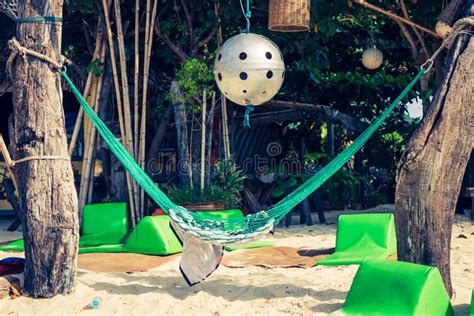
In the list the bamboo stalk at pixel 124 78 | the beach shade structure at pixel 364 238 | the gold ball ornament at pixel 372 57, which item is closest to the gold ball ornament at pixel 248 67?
the beach shade structure at pixel 364 238

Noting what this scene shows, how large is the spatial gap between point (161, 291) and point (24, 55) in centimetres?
174

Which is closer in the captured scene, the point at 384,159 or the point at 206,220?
the point at 206,220

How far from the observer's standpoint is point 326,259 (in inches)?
222

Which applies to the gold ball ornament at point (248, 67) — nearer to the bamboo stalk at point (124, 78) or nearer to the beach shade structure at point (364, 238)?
the beach shade structure at point (364, 238)

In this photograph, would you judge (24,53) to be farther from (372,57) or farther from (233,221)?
(372,57)

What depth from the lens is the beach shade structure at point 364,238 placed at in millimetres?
5656

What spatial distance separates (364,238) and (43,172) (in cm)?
256

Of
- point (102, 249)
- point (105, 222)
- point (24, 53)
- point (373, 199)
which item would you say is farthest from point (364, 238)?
point (373, 199)

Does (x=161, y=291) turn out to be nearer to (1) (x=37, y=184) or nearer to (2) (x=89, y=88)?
(1) (x=37, y=184)

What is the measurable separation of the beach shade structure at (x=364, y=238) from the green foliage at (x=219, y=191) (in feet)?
6.06

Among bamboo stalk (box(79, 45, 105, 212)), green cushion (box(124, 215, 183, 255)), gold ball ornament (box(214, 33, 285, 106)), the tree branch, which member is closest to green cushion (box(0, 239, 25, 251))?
green cushion (box(124, 215, 183, 255))

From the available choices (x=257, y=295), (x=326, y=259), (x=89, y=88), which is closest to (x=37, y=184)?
(x=257, y=295)

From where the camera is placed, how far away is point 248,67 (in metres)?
4.85

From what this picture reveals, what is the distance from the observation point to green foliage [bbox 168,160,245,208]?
751 cm
